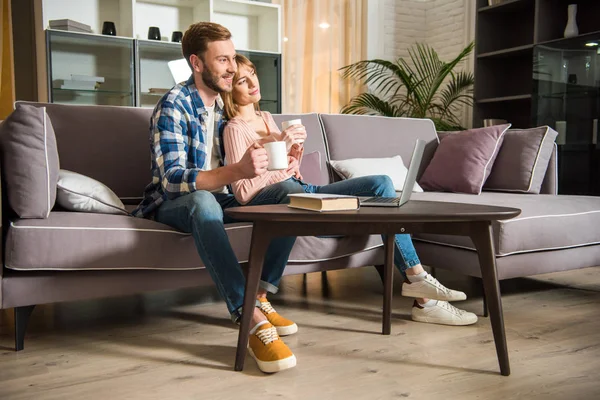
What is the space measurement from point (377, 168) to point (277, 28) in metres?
2.38

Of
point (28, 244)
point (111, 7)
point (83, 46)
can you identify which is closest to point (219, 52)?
point (28, 244)

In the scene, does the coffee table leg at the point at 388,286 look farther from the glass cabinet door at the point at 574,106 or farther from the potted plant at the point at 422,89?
the potted plant at the point at 422,89

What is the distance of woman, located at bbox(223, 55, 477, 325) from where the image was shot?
1912 millimetres

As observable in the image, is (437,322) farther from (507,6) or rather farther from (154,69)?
(507,6)

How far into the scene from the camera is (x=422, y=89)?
15.8 feet

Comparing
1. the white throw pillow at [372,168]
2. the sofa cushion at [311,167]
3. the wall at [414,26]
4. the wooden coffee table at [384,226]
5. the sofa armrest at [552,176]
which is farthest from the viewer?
the wall at [414,26]

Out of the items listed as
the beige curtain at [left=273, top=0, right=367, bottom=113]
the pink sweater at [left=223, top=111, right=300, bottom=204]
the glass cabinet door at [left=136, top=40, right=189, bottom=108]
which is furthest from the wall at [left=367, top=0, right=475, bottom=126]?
the pink sweater at [left=223, top=111, right=300, bottom=204]

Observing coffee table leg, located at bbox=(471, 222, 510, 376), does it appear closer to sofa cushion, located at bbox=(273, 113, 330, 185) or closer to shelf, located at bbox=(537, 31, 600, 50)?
sofa cushion, located at bbox=(273, 113, 330, 185)

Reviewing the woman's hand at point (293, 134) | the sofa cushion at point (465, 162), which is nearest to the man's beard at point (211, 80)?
the woman's hand at point (293, 134)

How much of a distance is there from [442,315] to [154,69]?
308 centimetres

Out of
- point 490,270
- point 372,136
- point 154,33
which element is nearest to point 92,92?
point 154,33

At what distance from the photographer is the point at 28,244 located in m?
1.63

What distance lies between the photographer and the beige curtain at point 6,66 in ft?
13.4

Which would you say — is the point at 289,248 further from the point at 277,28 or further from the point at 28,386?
the point at 277,28
